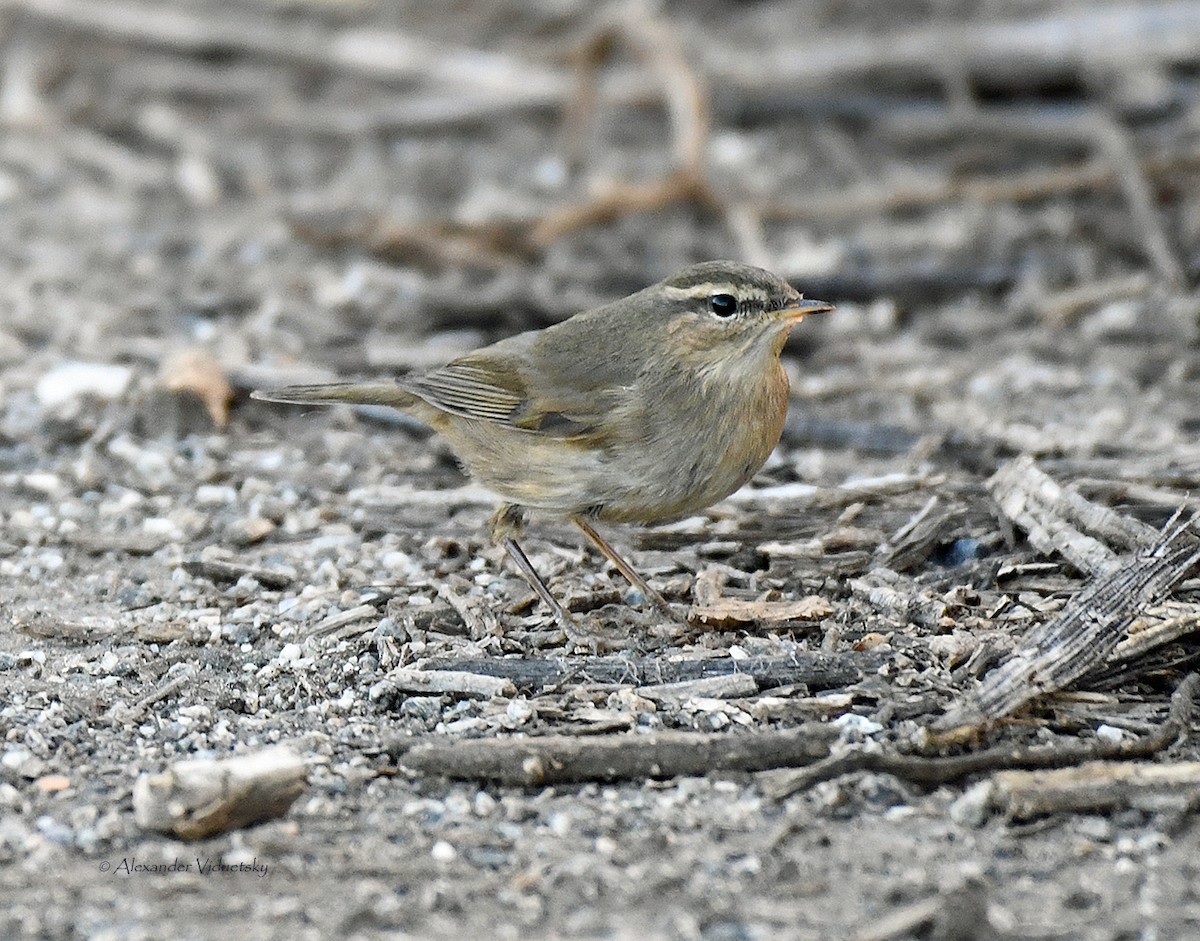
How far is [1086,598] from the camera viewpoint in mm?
4891

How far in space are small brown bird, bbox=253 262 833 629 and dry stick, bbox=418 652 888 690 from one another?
14.6 inches

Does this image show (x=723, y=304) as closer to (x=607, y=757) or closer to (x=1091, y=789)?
(x=607, y=757)

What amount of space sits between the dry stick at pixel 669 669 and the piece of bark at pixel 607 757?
430 mm

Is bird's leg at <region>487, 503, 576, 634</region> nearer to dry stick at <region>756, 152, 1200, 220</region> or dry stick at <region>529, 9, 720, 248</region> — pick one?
dry stick at <region>529, 9, 720, 248</region>

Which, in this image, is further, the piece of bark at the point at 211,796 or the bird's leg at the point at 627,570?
the bird's leg at the point at 627,570

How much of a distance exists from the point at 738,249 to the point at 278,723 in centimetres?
561

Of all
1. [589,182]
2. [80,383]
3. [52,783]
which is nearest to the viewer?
[52,783]

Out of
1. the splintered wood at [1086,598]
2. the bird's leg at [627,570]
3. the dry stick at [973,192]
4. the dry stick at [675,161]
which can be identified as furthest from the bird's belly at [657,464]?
the dry stick at [973,192]

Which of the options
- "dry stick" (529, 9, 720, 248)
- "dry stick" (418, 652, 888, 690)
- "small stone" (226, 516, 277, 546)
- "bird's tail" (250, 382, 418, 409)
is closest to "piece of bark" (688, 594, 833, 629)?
"dry stick" (418, 652, 888, 690)

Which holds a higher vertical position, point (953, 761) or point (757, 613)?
point (757, 613)

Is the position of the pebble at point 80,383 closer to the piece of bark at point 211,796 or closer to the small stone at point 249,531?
the small stone at point 249,531

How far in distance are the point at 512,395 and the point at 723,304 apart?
2.83ft

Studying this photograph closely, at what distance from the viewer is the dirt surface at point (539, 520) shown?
4.05 meters

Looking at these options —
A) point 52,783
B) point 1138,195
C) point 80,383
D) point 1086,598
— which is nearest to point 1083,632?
point 1086,598
